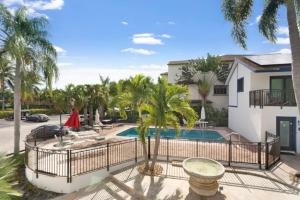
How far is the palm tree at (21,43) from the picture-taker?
13100 mm

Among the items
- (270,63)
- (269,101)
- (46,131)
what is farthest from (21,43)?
(270,63)

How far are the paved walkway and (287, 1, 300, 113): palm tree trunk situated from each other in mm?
3688

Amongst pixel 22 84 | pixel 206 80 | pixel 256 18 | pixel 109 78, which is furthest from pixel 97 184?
pixel 206 80

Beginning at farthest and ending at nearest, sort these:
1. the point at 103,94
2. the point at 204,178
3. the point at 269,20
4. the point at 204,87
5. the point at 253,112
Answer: the point at 204,87 < the point at 103,94 < the point at 253,112 < the point at 269,20 < the point at 204,178

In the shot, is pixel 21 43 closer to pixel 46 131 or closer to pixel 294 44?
pixel 46 131

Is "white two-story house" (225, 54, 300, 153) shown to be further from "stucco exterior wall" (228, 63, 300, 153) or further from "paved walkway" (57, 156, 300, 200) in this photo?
"paved walkway" (57, 156, 300, 200)

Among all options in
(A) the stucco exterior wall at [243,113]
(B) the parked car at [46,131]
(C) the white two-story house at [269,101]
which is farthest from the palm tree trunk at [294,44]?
(B) the parked car at [46,131]

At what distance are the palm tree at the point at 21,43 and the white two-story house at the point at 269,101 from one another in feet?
51.6

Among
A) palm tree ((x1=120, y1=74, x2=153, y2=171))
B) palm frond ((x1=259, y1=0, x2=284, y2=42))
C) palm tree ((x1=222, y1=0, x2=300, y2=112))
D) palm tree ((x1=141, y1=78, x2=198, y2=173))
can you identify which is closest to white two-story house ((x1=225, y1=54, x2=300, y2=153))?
palm frond ((x1=259, y1=0, x2=284, y2=42))

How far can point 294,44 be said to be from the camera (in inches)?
356

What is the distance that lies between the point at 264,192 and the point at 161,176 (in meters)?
4.42

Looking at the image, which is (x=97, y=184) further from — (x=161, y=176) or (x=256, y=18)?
(x=256, y=18)

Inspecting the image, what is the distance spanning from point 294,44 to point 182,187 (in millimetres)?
7912

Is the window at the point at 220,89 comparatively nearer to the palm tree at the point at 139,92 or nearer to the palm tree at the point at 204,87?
the palm tree at the point at 204,87
